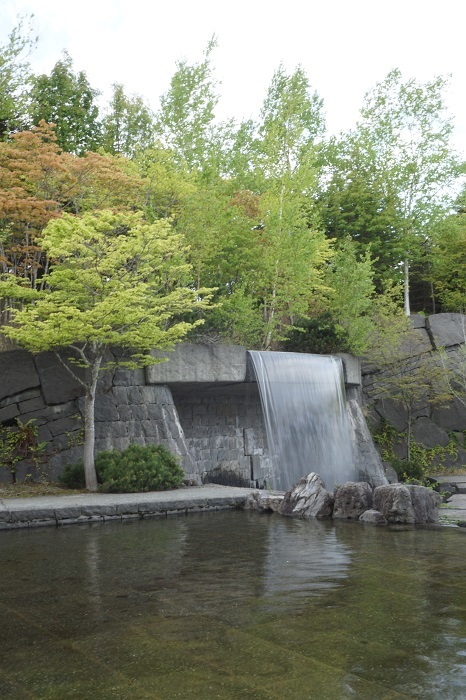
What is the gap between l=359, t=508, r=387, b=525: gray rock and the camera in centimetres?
1018

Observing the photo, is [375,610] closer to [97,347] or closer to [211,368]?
[97,347]

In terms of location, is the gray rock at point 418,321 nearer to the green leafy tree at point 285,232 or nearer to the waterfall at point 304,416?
the green leafy tree at point 285,232

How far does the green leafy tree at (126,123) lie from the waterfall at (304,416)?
12.2 metres

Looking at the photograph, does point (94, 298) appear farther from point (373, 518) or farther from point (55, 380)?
point (373, 518)

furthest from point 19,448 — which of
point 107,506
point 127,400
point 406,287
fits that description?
point 406,287

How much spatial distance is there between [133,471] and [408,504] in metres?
4.84

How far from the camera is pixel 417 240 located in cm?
2556

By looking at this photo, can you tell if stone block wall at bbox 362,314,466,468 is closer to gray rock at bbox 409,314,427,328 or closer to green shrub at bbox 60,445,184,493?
gray rock at bbox 409,314,427,328

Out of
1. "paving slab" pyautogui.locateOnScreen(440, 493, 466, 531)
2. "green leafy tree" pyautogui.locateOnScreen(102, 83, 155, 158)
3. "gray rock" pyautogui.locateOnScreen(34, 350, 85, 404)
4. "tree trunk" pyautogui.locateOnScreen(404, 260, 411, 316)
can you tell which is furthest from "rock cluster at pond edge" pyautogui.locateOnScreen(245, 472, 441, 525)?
"green leafy tree" pyautogui.locateOnScreen(102, 83, 155, 158)

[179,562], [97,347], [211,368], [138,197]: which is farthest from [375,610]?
[138,197]

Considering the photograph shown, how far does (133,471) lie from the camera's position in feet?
41.5

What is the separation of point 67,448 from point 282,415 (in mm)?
4569

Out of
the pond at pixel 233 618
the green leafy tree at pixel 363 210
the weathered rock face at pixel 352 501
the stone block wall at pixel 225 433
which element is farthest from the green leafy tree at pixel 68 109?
the pond at pixel 233 618

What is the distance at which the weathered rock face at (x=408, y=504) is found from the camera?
401 inches
